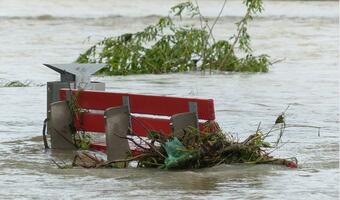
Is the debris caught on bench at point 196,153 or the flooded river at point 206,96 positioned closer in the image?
the flooded river at point 206,96

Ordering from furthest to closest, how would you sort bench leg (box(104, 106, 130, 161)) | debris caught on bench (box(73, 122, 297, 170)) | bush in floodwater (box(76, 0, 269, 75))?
bush in floodwater (box(76, 0, 269, 75)) → bench leg (box(104, 106, 130, 161)) → debris caught on bench (box(73, 122, 297, 170))

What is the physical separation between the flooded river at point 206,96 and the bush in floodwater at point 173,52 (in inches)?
15.3

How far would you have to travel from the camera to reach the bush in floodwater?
72.9ft

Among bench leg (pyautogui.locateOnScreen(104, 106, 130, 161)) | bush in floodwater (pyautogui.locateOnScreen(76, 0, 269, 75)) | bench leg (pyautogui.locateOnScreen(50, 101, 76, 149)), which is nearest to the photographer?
bench leg (pyautogui.locateOnScreen(104, 106, 130, 161))

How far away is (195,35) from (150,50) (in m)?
0.93

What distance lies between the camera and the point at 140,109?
38.3 ft

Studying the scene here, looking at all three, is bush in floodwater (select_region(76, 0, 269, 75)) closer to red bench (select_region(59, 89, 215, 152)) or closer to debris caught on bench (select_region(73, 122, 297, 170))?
red bench (select_region(59, 89, 215, 152))

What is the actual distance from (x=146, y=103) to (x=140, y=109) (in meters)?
0.10

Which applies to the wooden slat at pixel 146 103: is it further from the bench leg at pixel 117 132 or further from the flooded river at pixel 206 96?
the flooded river at pixel 206 96

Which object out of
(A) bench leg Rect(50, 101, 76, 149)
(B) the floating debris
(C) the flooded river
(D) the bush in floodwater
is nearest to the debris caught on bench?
(C) the flooded river

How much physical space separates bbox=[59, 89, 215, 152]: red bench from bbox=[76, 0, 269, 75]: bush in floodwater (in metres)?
9.36

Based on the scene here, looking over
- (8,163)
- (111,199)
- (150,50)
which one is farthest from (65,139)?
(150,50)

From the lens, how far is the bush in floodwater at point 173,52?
22.2 metres

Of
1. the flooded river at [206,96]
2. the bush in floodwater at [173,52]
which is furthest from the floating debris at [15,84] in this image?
the bush in floodwater at [173,52]
